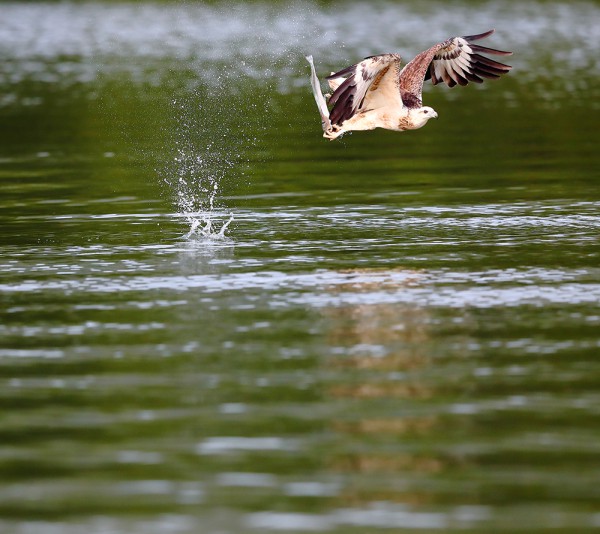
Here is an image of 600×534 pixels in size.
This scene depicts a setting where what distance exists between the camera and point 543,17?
206ft

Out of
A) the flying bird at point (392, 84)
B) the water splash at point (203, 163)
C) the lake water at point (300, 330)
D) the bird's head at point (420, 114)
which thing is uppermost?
the flying bird at point (392, 84)

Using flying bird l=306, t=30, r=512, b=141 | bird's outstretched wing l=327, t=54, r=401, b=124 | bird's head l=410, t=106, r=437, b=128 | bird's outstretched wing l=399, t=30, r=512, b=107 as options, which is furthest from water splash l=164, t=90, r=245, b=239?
bird's outstretched wing l=399, t=30, r=512, b=107

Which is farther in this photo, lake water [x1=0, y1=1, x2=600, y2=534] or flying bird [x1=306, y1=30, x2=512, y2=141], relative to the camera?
flying bird [x1=306, y1=30, x2=512, y2=141]

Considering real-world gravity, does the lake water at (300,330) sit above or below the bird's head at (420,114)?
below

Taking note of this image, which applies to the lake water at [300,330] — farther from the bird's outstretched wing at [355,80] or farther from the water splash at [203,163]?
the bird's outstretched wing at [355,80]

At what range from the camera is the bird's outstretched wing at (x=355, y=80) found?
14.9 meters

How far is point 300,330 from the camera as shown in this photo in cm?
1146

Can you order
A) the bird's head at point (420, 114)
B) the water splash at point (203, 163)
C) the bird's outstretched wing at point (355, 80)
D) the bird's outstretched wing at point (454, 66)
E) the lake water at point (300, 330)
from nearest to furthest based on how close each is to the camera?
the lake water at point (300, 330)
the bird's outstretched wing at point (355, 80)
the bird's head at point (420, 114)
the bird's outstretched wing at point (454, 66)
the water splash at point (203, 163)

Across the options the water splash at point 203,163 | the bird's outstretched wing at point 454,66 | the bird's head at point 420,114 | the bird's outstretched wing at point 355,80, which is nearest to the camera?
the bird's outstretched wing at point 355,80

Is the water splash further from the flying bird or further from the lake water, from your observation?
the flying bird

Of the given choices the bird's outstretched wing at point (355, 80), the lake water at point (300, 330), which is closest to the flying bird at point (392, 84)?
the bird's outstretched wing at point (355, 80)

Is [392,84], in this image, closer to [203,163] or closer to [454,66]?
[454,66]

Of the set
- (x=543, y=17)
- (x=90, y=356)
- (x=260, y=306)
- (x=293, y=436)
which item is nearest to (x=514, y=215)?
(x=260, y=306)

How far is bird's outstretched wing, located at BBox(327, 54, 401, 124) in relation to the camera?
14.9 metres
